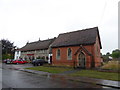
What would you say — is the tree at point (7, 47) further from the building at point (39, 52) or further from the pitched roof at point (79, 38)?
the pitched roof at point (79, 38)

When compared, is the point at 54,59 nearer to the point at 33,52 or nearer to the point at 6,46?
the point at 33,52

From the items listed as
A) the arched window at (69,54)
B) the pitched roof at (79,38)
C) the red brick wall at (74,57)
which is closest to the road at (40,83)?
the red brick wall at (74,57)

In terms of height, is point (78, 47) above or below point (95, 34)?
below

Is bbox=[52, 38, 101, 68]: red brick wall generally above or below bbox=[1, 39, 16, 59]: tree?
below

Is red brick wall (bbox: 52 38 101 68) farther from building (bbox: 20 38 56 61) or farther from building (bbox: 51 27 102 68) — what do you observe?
building (bbox: 20 38 56 61)

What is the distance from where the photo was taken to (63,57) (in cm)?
2933

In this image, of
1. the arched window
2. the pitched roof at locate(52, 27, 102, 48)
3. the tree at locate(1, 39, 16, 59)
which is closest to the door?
the pitched roof at locate(52, 27, 102, 48)

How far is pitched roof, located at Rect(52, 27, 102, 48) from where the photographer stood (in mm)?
26016

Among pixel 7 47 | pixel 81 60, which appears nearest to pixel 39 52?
pixel 81 60

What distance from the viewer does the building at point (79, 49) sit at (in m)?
→ 24.8

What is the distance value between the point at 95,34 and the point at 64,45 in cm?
698

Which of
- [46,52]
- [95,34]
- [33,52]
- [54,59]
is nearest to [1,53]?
[33,52]

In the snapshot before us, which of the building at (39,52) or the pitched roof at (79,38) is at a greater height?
the pitched roof at (79,38)

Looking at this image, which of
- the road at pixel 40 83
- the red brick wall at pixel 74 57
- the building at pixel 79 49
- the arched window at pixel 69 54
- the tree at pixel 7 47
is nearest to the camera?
the road at pixel 40 83
